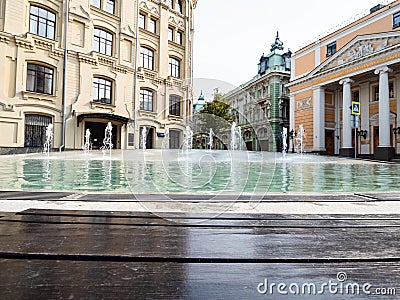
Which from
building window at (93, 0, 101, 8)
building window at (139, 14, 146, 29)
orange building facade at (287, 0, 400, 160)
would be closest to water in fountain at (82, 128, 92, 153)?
building window at (93, 0, 101, 8)

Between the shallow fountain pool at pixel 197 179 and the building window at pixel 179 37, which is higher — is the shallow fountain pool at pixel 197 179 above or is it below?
below

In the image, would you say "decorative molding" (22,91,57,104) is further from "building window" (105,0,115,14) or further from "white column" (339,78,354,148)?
"white column" (339,78,354,148)

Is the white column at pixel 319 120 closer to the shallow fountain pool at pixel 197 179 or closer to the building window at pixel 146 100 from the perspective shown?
the building window at pixel 146 100

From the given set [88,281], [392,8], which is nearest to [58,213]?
[88,281]

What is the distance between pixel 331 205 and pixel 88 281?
8.36 feet

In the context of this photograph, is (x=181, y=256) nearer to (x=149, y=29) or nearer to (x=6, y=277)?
(x=6, y=277)

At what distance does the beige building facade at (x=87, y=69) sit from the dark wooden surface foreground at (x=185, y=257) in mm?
12581

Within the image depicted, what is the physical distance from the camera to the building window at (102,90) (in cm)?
2064

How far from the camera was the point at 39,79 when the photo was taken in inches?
705

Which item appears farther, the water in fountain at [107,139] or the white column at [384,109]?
the water in fountain at [107,139]

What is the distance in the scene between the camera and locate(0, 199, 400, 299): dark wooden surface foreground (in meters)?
0.95

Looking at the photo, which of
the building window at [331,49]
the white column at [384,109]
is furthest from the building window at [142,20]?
the white column at [384,109]

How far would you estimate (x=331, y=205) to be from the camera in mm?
2900

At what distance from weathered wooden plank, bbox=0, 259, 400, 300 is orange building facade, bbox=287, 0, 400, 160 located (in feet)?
73.1
